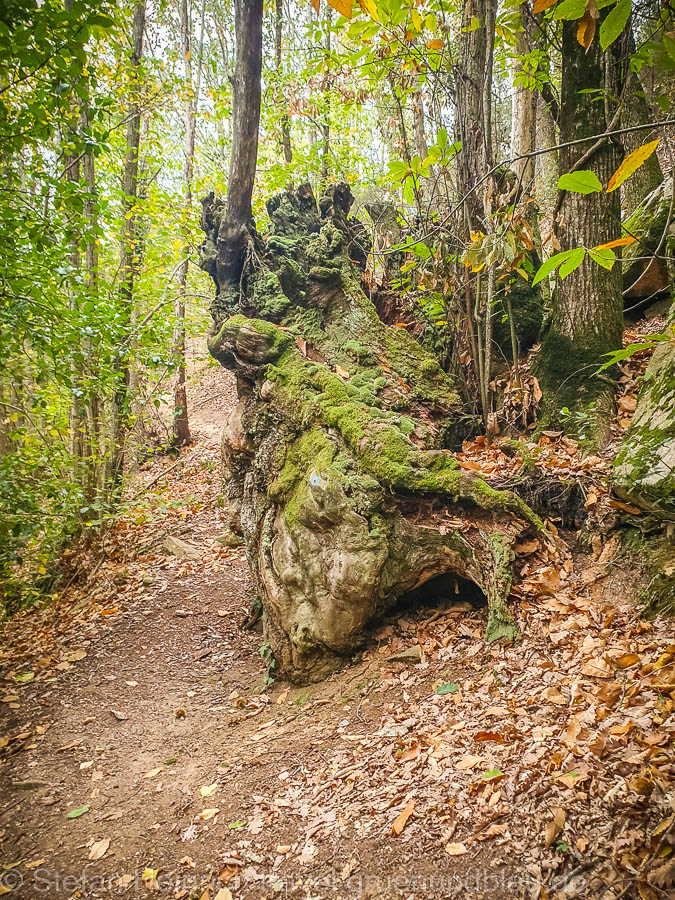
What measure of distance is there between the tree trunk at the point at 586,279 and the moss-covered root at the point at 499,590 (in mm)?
1447

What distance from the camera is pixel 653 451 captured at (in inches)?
118

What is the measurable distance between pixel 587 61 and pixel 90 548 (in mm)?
9056

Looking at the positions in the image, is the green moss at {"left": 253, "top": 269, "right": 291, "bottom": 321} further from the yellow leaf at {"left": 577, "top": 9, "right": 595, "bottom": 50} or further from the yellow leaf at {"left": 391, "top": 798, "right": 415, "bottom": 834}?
the yellow leaf at {"left": 391, "top": 798, "right": 415, "bottom": 834}

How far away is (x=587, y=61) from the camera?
430 centimetres

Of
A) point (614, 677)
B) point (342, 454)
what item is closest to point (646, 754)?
point (614, 677)

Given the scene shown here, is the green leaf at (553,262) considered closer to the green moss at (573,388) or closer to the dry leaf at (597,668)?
the dry leaf at (597,668)

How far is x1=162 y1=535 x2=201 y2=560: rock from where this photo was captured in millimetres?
8070

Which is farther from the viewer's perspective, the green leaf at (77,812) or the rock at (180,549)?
the rock at (180,549)

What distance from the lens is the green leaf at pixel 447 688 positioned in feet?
10.4

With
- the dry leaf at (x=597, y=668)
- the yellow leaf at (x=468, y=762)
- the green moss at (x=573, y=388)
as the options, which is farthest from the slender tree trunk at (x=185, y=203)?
the dry leaf at (x=597, y=668)

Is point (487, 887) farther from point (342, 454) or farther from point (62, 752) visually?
point (62, 752)

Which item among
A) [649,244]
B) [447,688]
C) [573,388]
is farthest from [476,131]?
[447,688]

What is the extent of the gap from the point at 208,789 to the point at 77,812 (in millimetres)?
1082

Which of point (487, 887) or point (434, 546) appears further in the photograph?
point (434, 546)
